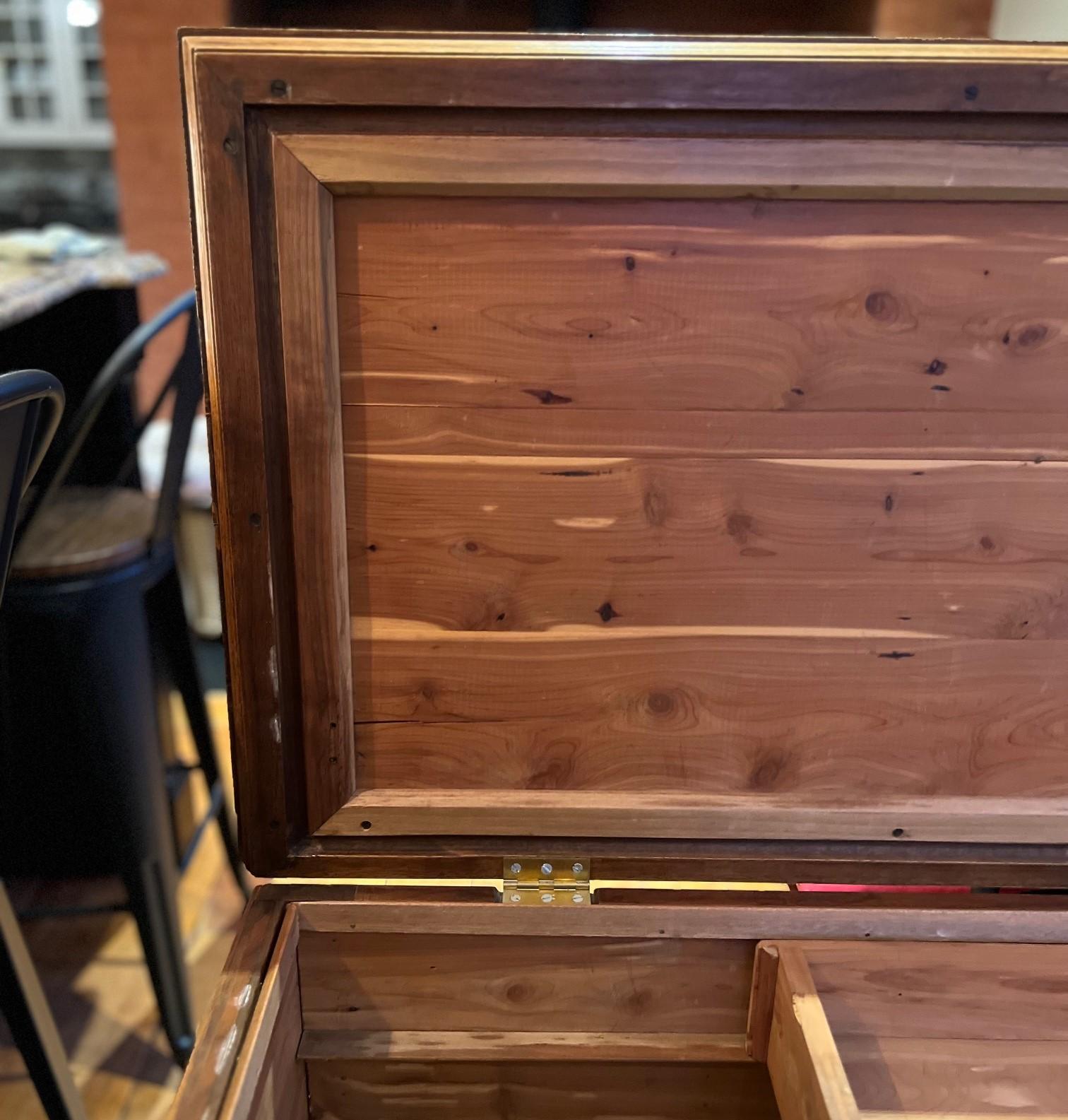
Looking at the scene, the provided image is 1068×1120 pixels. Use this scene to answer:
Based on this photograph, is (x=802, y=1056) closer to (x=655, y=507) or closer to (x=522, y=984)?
(x=522, y=984)

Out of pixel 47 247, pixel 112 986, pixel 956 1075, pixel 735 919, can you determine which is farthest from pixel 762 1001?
pixel 47 247

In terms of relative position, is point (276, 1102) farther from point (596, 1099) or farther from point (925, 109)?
point (925, 109)

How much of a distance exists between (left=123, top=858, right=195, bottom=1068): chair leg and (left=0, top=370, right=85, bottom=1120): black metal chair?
8.6 inches

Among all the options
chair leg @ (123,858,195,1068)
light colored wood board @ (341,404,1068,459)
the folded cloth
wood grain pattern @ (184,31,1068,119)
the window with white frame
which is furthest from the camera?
the window with white frame

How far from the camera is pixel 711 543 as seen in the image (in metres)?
0.79

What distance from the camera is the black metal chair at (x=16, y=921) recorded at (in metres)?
0.75

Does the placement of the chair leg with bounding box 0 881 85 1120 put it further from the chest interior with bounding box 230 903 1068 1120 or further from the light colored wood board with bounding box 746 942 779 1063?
the light colored wood board with bounding box 746 942 779 1063

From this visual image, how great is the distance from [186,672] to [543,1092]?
0.89 metres

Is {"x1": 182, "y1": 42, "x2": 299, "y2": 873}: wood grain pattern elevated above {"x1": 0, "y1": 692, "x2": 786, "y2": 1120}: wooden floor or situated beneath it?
elevated above

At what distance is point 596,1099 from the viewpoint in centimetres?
95

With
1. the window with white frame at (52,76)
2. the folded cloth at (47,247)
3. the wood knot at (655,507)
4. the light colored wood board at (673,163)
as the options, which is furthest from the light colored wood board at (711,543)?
the window with white frame at (52,76)

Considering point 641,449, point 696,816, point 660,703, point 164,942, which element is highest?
point 641,449

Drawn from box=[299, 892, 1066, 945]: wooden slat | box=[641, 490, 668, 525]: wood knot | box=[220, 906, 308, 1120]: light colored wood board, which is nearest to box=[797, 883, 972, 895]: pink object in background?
box=[299, 892, 1066, 945]: wooden slat

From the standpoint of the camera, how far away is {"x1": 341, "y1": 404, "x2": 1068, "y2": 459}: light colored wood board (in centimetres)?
76
